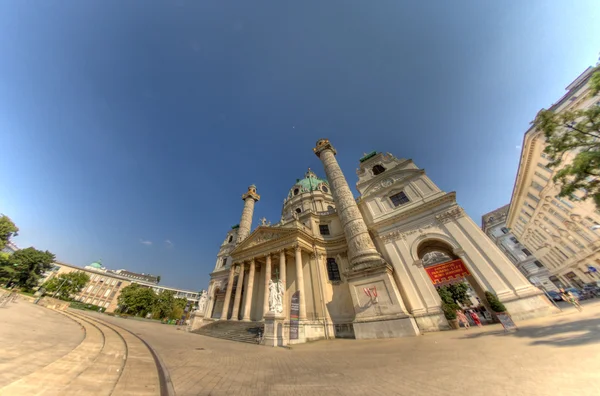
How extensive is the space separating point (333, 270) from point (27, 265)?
5635cm

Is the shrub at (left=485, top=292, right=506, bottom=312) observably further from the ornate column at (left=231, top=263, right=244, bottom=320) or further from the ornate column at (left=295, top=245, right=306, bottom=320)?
the ornate column at (left=231, top=263, right=244, bottom=320)

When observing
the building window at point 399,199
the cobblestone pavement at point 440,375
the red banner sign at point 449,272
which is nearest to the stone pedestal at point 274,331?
the cobblestone pavement at point 440,375

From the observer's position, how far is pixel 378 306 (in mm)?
12883

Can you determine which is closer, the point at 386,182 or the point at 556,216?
the point at 386,182

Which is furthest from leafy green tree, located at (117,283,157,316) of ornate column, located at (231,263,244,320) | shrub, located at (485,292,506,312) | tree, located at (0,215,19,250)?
shrub, located at (485,292,506,312)

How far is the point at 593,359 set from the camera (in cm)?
364

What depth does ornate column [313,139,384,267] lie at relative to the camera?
1525 centimetres

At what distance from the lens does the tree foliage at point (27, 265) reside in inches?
1422

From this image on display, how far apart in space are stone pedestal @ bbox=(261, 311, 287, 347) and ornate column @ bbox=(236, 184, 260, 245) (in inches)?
689

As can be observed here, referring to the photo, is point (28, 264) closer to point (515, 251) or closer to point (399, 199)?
point (399, 199)

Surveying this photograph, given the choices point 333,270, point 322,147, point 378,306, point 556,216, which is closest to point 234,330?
point 333,270

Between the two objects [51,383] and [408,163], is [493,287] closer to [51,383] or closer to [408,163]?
[408,163]

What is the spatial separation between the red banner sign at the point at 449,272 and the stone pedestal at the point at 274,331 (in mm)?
11652

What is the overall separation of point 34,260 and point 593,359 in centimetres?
6591
